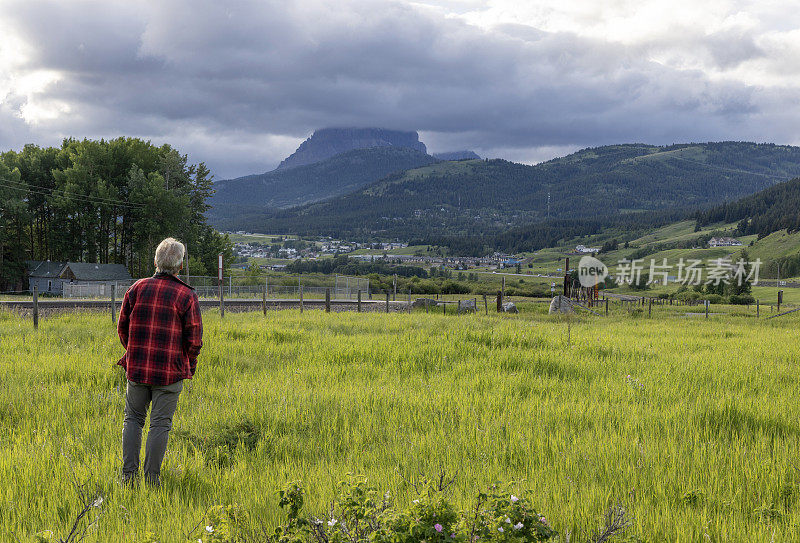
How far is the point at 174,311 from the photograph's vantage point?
4.66 metres

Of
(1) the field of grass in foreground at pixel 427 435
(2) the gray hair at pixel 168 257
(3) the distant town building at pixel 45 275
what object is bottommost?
(3) the distant town building at pixel 45 275

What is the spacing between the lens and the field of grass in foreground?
156 inches

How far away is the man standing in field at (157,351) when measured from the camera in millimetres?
4574

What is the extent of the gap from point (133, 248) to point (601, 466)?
72.2m

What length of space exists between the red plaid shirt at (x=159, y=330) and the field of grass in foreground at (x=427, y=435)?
0.97 metres

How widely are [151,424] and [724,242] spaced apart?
221000 millimetres

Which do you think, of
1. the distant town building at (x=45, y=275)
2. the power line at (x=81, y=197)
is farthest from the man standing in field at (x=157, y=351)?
the distant town building at (x=45, y=275)

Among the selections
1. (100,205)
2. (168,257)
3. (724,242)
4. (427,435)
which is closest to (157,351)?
(168,257)

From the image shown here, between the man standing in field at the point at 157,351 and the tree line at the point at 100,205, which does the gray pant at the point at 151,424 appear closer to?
→ the man standing in field at the point at 157,351

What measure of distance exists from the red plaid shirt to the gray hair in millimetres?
85

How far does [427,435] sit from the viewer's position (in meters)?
5.55

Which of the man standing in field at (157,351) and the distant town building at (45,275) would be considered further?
the distant town building at (45,275)

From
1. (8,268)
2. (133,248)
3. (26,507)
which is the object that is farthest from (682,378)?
(8,268)

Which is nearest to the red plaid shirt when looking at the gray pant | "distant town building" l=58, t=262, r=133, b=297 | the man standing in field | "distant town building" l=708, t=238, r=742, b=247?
the man standing in field
